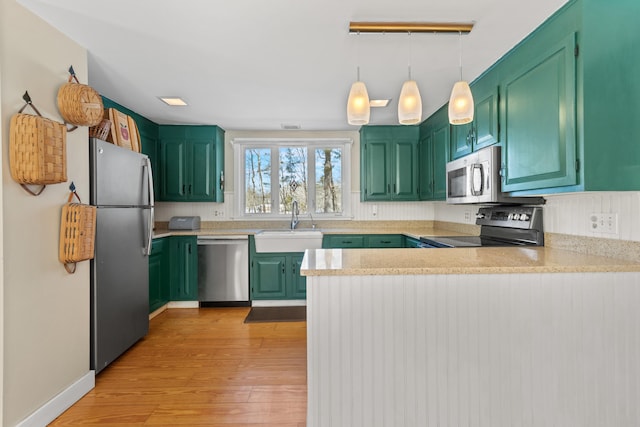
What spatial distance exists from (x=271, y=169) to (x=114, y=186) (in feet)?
7.49

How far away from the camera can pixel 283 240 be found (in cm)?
387

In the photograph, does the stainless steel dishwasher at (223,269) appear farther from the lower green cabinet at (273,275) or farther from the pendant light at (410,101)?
the pendant light at (410,101)

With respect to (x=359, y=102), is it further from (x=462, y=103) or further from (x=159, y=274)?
(x=159, y=274)

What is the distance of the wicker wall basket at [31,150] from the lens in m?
1.64

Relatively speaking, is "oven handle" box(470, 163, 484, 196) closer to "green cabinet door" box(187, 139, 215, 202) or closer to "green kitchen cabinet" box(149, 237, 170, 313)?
"green cabinet door" box(187, 139, 215, 202)

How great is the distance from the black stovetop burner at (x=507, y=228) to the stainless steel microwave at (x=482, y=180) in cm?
11

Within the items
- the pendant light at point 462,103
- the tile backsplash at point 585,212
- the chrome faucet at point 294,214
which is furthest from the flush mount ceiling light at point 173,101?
the tile backsplash at point 585,212

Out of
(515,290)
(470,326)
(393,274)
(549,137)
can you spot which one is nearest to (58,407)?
(393,274)

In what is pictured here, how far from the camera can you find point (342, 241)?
3.96 meters

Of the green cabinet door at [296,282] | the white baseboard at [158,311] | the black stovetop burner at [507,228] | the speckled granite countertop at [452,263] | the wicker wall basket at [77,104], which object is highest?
the wicker wall basket at [77,104]

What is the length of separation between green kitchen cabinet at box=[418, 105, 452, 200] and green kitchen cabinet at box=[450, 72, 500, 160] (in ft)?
1.41

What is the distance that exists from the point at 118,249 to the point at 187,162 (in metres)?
1.84

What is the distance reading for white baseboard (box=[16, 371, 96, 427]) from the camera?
1.77 meters

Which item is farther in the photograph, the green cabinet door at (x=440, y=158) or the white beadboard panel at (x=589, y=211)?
the green cabinet door at (x=440, y=158)
